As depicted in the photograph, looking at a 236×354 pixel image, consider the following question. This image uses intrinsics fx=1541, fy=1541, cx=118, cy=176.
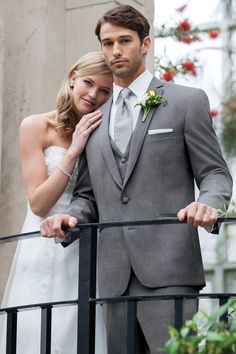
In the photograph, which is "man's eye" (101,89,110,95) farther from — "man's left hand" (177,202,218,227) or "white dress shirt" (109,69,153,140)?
"man's left hand" (177,202,218,227)

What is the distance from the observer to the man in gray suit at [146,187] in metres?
7.15

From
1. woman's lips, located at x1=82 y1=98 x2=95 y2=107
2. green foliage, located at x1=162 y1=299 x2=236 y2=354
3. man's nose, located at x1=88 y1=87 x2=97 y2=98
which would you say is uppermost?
man's nose, located at x1=88 y1=87 x2=97 y2=98

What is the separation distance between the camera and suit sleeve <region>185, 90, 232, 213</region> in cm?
715

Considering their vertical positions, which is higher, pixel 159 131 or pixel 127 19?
pixel 127 19

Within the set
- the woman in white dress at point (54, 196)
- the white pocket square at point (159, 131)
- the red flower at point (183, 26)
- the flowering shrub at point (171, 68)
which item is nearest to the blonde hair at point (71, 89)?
the woman in white dress at point (54, 196)

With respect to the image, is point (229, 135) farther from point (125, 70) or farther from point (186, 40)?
point (186, 40)

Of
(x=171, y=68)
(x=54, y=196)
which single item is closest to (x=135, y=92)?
(x=54, y=196)

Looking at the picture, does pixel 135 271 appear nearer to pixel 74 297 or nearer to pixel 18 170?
pixel 74 297

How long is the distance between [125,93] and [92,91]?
18.5 inches

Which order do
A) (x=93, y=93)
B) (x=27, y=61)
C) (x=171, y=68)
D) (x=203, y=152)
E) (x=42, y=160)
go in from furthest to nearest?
(x=171, y=68) < (x=27, y=61) < (x=42, y=160) < (x=93, y=93) < (x=203, y=152)

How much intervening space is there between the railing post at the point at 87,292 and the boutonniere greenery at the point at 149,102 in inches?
25.8

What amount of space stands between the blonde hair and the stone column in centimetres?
99

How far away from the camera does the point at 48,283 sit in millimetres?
8164

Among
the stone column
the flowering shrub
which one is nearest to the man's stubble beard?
the stone column
